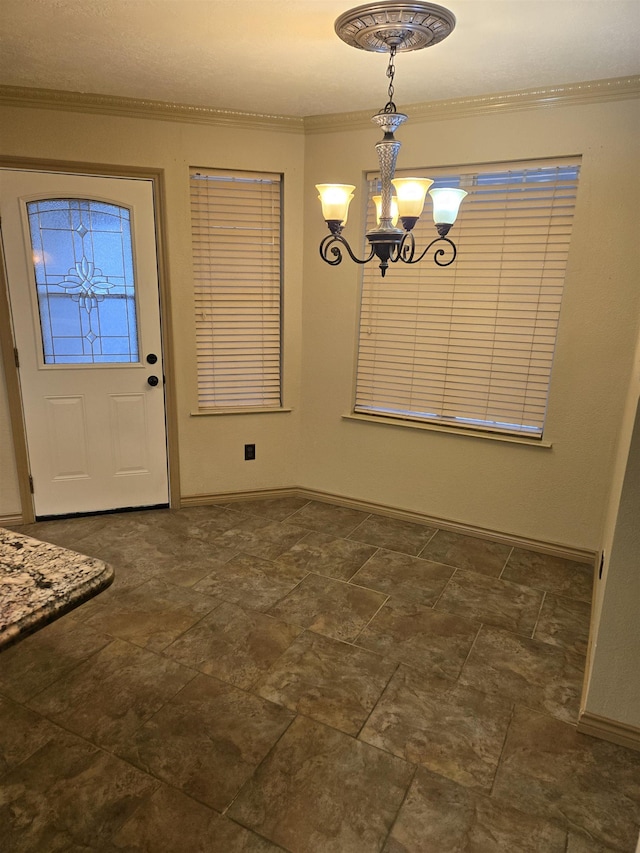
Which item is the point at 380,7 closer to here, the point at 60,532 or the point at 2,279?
the point at 2,279

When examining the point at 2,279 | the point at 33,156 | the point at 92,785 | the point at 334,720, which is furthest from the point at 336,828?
the point at 33,156

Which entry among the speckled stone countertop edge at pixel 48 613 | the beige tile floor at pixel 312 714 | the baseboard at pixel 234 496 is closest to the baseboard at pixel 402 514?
the baseboard at pixel 234 496

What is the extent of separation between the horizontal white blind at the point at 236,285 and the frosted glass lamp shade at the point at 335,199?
59.5 inches

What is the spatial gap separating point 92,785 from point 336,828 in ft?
2.53

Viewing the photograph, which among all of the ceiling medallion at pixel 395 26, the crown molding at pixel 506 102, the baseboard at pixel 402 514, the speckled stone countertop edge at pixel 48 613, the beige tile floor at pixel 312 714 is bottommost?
the beige tile floor at pixel 312 714

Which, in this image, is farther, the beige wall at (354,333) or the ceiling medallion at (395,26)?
the beige wall at (354,333)

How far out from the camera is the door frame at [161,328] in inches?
119

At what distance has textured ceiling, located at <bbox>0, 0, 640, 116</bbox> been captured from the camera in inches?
75.5

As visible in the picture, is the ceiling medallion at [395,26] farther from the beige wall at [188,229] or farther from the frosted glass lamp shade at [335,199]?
the beige wall at [188,229]

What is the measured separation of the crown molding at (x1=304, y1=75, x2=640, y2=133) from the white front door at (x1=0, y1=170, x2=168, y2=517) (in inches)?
49.3

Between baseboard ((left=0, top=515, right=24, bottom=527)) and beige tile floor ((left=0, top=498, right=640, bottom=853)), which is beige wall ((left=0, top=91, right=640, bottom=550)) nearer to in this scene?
baseboard ((left=0, top=515, right=24, bottom=527))

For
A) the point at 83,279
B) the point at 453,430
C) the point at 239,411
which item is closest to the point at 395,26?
the point at 453,430

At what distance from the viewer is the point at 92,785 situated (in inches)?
64.1

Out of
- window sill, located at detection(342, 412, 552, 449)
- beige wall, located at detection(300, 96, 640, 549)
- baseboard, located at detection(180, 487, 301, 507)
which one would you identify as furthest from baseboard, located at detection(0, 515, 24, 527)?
window sill, located at detection(342, 412, 552, 449)
